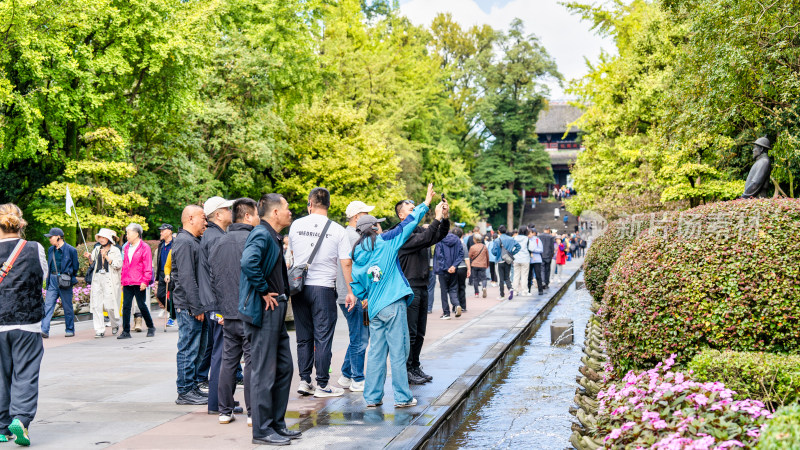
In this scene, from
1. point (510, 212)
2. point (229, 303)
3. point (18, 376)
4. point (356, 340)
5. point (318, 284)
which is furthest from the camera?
point (510, 212)

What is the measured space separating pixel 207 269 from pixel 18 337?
1815mm

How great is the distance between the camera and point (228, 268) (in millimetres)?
6973

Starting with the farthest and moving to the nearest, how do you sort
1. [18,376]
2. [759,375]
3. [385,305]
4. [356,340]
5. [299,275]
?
[356,340] → [299,275] → [385,305] → [18,376] → [759,375]

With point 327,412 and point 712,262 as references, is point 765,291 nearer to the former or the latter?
point 712,262

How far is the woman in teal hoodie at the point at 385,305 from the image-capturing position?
7.43 meters

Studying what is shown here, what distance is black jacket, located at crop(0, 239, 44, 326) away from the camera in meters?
6.33

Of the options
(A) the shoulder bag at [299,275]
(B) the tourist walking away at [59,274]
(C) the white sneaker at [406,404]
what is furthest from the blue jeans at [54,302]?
(C) the white sneaker at [406,404]

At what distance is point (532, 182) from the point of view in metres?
66.9

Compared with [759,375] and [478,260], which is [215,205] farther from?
[478,260]

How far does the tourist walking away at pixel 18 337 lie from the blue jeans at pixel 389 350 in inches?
116

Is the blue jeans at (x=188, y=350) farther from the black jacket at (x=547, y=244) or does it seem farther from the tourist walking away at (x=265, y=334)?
the black jacket at (x=547, y=244)

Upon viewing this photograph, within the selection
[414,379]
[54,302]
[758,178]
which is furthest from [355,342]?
[54,302]

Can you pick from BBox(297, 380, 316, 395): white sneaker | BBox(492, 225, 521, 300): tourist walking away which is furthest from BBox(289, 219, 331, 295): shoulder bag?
BBox(492, 225, 521, 300): tourist walking away

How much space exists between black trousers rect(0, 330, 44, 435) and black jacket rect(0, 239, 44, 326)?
0.29ft
